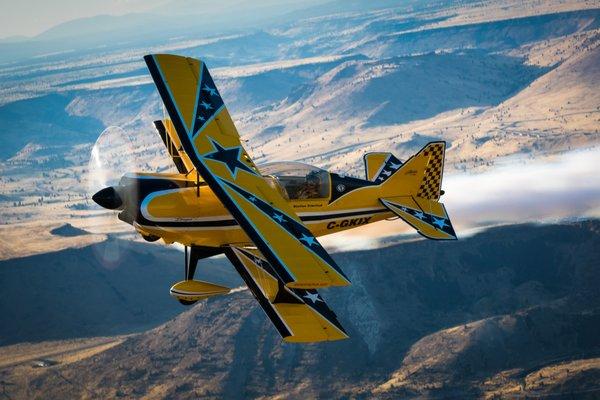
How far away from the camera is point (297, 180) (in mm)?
33219

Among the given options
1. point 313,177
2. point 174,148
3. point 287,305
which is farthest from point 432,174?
point 174,148

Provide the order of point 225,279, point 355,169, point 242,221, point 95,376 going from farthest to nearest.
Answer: point 355,169
point 225,279
point 95,376
point 242,221

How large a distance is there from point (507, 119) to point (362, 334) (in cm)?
12909

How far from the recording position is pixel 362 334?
81.5 meters

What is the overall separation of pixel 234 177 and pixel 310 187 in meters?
5.26

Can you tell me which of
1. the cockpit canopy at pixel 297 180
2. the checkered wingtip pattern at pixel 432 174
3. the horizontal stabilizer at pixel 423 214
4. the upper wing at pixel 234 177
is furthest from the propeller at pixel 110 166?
the checkered wingtip pattern at pixel 432 174

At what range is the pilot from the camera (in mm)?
33469

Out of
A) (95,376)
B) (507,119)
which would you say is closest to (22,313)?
(95,376)

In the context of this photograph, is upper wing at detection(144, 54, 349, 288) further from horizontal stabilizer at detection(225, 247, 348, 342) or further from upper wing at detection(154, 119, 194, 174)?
horizontal stabilizer at detection(225, 247, 348, 342)

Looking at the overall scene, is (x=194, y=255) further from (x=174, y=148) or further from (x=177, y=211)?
(x=174, y=148)

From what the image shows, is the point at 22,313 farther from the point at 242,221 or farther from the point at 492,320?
the point at 242,221

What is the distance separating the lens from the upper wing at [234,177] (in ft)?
84.0

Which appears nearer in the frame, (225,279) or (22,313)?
(22,313)

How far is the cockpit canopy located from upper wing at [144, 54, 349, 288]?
81.1 inches
